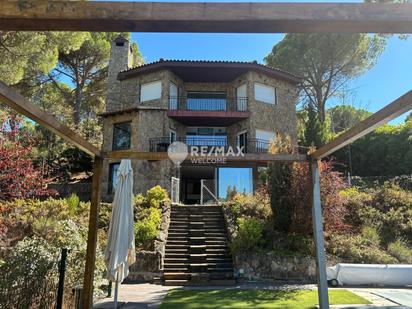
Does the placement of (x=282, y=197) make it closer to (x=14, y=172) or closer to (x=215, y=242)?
(x=215, y=242)

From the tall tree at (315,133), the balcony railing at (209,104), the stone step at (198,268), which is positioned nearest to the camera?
the stone step at (198,268)

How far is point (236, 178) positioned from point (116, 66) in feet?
39.3

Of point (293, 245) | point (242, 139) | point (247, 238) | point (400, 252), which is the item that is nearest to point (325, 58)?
point (242, 139)

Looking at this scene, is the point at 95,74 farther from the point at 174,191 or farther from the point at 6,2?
the point at 6,2

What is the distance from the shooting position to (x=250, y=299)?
7.83 metres

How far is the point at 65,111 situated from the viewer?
27328 millimetres

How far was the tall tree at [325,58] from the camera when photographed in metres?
28.4

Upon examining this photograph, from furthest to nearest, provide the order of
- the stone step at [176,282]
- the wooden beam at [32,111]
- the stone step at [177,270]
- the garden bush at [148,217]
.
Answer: the garden bush at [148,217] < the stone step at [177,270] < the stone step at [176,282] < the wooden beam at [32,111]

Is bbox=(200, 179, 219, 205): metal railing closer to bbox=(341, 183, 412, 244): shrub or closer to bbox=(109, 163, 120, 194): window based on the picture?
bbox=(109, 163, 120, 194): window

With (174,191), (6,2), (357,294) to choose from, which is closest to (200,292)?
(357,294)

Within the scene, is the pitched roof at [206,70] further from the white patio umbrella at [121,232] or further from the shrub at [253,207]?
the white patio umbrella at [121,232]

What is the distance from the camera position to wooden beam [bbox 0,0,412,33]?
2.37 metres

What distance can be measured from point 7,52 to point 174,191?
35.7 feet

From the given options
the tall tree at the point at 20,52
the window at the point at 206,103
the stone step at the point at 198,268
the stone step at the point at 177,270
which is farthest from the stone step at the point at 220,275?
the window at the point at 206,103
